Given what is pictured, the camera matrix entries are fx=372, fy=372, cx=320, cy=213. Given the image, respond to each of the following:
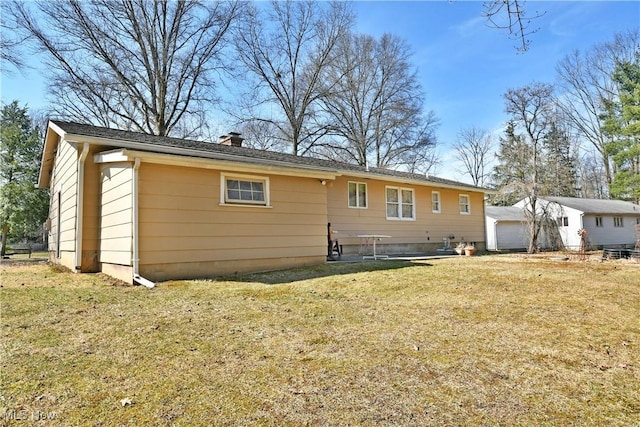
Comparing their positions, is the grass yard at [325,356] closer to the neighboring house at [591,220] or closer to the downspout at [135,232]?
the downspout at [135,232]

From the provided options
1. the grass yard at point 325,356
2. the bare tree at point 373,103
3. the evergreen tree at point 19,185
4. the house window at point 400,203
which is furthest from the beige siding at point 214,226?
the bare tree at point 373,103

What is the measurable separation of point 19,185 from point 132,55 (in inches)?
360

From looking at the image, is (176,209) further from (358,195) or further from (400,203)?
(400,203)

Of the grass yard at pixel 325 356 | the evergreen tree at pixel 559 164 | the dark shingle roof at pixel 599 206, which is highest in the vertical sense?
the evergreen tree at pixel 559 164

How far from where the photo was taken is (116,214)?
7668 mm

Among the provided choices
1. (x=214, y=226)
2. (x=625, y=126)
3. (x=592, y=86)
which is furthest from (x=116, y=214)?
(x=592, y=86)

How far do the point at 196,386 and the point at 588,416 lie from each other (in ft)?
8.60

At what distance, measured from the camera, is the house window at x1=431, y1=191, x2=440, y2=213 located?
52.6ft

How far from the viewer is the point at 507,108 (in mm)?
21812

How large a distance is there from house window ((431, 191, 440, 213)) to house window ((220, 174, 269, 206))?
9383 millimetres

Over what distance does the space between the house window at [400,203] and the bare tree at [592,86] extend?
68.2ft

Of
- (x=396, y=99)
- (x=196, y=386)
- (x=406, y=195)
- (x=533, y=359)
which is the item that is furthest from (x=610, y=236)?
(x=196, y=386)

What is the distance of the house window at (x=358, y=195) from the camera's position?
13.4 meters

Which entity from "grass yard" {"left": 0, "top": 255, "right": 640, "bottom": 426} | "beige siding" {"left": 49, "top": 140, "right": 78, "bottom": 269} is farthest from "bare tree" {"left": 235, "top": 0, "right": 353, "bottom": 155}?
"grass yard" {"left": 0, "top": 255, "right": 640, "bottom": 426}
